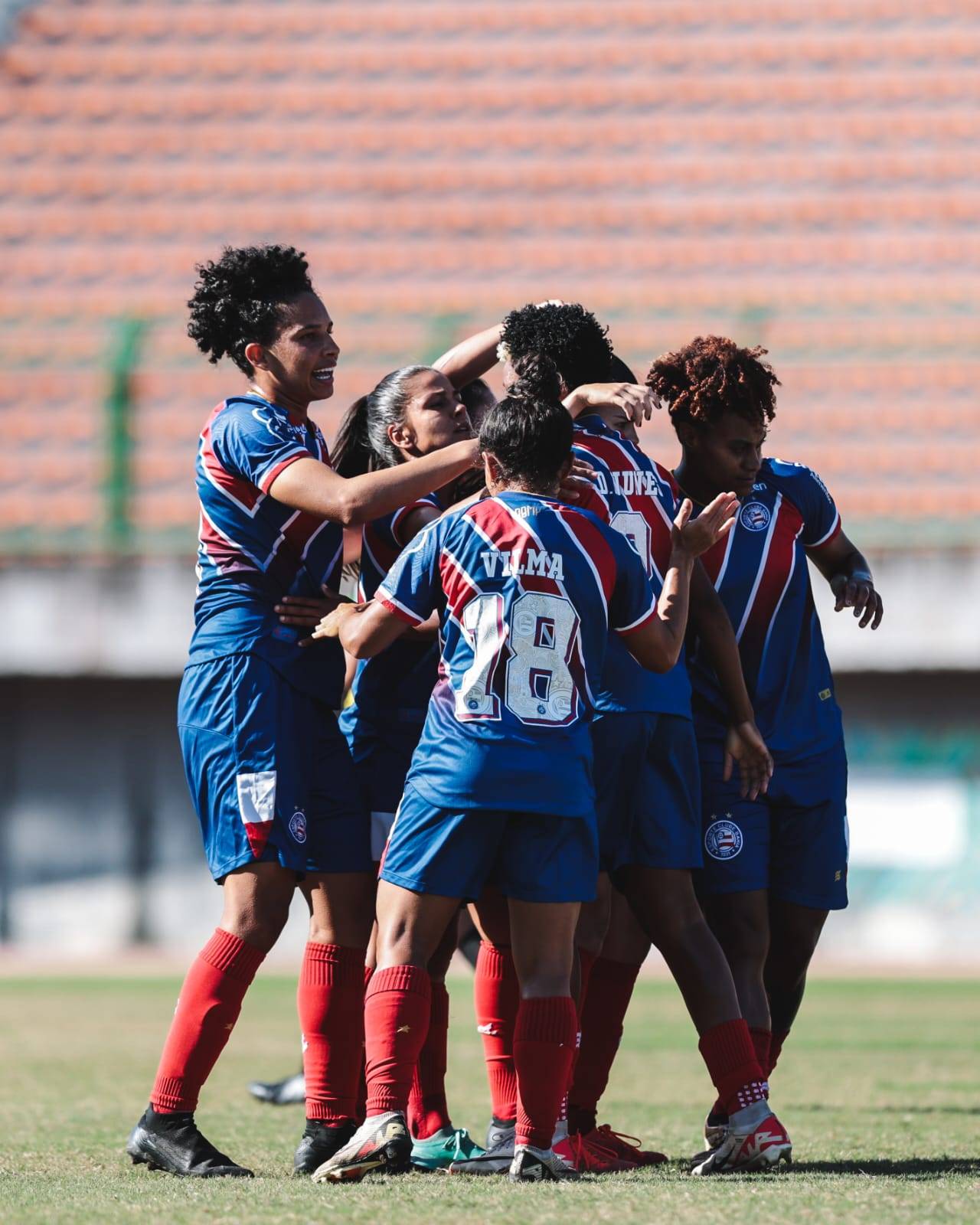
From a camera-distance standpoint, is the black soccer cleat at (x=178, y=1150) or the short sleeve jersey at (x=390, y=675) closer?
the black soccer cleat at (x=178, y=1150)

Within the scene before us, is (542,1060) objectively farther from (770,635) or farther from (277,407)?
(277,407)

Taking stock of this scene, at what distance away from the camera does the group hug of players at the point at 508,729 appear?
3955 mm

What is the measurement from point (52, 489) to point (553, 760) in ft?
31.5

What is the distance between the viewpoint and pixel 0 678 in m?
12.1

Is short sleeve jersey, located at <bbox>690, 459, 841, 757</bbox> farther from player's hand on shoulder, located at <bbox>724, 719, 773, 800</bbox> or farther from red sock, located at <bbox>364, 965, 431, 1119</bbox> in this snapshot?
red sock, located at <bbox>364, 965, 431, 1119</bbox>

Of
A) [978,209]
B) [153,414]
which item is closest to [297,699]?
[153,414]

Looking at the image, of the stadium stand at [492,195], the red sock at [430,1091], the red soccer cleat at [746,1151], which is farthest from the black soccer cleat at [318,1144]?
the stadium stand at [492,195]

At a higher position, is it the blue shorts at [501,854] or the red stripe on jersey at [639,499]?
the red stripe on jersey at [639,499]

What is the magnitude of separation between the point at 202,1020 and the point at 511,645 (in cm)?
110

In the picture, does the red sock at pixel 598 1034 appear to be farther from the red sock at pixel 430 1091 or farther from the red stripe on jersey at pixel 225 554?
the red stripe on jersey at pixel 225 554

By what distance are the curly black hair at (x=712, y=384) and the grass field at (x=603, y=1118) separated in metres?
1.84

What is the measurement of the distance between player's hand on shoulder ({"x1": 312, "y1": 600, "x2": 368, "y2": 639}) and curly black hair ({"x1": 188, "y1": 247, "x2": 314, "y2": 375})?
2.35 feet

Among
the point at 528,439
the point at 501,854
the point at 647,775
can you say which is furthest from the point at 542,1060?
the point at 528,439

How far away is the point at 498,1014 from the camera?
Result: 174 inches
